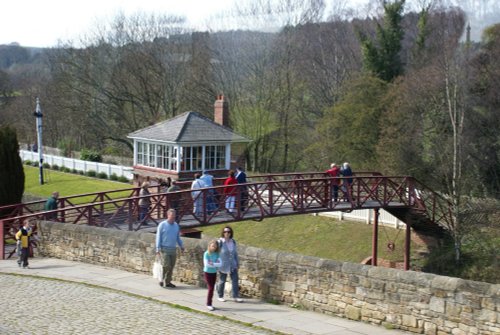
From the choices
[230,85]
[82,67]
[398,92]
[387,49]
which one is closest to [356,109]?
[398,92]

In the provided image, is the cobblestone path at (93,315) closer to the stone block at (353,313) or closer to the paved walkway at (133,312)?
the paved walkway at (133,312)

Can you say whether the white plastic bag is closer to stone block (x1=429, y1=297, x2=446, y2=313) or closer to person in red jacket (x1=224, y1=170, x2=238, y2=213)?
stone block (x1=429, y1=297, x2=446, y2=313)

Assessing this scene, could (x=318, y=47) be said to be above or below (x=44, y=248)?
above

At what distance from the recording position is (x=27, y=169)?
56.4 meters

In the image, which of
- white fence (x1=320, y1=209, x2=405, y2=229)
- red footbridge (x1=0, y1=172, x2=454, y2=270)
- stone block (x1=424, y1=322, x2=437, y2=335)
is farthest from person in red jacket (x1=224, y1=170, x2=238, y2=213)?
stone block (x1=424, y1=322, x2=437, y2=335)

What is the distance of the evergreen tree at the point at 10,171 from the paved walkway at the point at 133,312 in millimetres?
17809

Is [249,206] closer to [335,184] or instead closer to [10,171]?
[335,184]

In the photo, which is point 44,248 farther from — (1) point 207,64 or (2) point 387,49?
(1) point 207,64

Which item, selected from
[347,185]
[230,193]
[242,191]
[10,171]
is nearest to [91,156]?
[10,171]

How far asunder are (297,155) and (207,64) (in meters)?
11.1

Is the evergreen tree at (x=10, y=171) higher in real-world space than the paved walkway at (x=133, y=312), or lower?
higher

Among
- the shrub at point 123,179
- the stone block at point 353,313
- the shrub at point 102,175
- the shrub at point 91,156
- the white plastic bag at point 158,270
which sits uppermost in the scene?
the shrub at point 91,156

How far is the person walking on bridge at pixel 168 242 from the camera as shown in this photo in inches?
493

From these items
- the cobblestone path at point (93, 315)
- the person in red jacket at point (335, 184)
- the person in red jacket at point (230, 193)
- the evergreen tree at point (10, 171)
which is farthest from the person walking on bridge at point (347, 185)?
the evergreen tree at point (10, 171)
